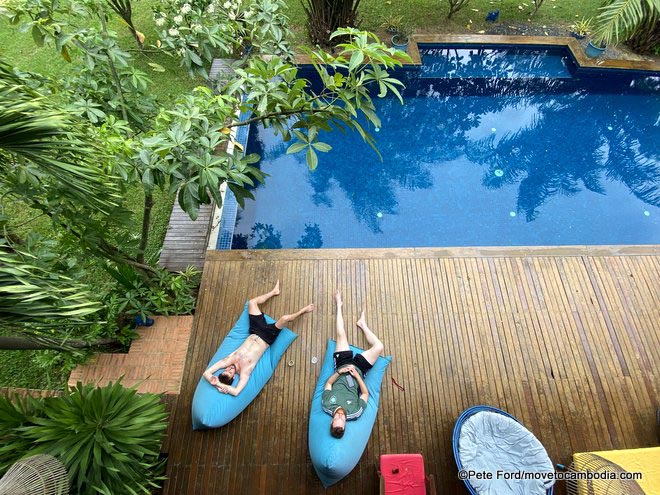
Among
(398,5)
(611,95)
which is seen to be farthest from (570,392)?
(398,5)

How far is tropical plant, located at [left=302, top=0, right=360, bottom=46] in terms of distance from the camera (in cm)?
687

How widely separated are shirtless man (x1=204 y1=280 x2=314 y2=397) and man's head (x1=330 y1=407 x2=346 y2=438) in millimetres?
946

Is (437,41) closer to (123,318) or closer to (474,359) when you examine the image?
(474,359)

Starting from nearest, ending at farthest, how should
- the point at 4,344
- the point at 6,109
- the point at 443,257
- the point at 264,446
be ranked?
1. the point at 6,109
2. the point at 4,344
3. the point at 264,446
4. the point at 443,257

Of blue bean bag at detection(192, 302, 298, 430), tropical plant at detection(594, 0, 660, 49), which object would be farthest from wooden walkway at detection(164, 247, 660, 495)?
tropical plant at detection(594, 0, 660, 49)

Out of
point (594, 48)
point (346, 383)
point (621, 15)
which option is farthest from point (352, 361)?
point (594, 48)

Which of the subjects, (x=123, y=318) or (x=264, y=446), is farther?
(x=123, y=318)

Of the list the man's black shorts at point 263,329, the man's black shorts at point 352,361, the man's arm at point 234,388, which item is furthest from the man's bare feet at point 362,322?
the man's arm at point 234,388

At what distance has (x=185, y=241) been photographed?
4.82 m

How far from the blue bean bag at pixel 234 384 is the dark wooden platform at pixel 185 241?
1.07 metres

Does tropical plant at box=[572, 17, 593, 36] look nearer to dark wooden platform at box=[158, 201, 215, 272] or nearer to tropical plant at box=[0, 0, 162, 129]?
dark wooden platform at box=[158, 201, 215, 272]

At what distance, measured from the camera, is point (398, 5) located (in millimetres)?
8359

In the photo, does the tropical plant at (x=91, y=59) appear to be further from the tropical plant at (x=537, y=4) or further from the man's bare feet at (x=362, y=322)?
the tropical plant at (x=537, y=4)

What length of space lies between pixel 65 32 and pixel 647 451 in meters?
6.00
